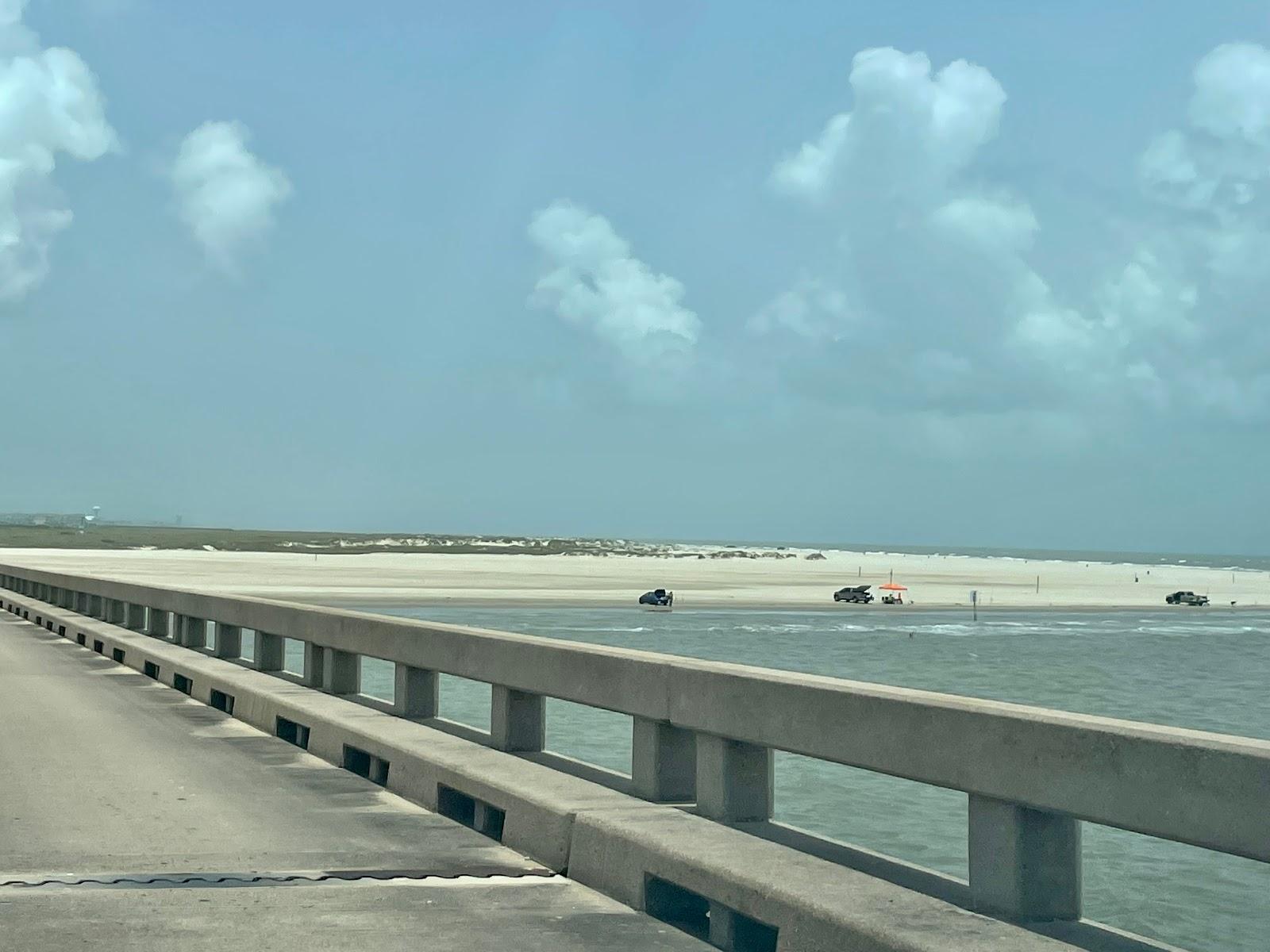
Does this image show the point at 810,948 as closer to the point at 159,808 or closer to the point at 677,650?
the point at 159,808

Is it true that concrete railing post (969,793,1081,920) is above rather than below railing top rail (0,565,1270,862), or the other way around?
below

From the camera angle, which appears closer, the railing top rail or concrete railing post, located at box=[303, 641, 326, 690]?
the railing top rail

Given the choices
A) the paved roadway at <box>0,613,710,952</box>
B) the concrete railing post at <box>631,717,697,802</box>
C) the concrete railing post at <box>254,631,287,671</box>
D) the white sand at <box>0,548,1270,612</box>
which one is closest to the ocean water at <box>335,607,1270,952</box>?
the concrete railing post at <box>254,631,287,671</box>

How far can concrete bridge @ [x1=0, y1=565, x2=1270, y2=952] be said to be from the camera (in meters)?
5.81

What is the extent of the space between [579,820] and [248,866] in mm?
1779

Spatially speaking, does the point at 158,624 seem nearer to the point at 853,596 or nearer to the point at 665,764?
the point at 665,764

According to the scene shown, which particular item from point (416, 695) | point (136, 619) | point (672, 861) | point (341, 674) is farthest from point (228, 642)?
point (672, 861)

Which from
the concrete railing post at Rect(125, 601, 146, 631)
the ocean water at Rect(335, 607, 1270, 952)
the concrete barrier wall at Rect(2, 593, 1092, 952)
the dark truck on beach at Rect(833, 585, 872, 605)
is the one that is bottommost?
the ocean water at Rect(335, 607, 1270, 952)

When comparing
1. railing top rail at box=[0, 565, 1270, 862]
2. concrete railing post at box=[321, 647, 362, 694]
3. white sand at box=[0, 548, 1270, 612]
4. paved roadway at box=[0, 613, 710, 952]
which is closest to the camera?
railing top rail at box=[0, 565, 1270, 862]

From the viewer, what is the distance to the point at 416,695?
12336 mm

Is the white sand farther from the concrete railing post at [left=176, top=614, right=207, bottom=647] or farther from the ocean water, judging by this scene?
the concrete railing post at [left=176, top=614, right=207, bottom=647]

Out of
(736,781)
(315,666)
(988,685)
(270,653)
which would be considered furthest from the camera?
(988,685)

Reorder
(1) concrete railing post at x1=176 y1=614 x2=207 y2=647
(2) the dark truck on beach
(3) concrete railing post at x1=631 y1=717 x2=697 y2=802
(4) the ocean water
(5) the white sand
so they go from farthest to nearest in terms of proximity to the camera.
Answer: (2) the dark truck on beach → (5) the white sand → (1) concrete railing post at x1=176 y1=614 x2=207 y2=647 → (4) the ocean water → (3) concrete railing post at x1=631 y1=717 x2=697 y2=802

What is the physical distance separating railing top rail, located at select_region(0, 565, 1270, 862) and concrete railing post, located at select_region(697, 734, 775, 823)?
179 millimetres
